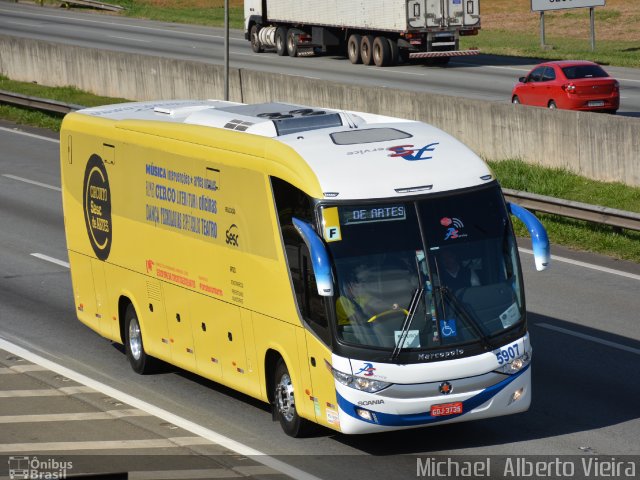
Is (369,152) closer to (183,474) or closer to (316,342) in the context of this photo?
(316,342)

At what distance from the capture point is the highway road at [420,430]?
1195 centimetres

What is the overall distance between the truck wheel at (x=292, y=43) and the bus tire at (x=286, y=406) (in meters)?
42.5

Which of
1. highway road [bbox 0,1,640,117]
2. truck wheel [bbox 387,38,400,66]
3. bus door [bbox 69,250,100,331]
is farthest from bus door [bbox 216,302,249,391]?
truck wheel [bbox 387,38,400,66]

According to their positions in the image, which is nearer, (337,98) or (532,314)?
(532,314)

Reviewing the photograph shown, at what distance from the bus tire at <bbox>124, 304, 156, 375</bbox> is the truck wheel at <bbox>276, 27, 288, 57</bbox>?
40.3 meters

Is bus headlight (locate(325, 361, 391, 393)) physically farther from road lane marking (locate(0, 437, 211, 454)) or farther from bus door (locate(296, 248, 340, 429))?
road lane marking (locate(0, 437, 211, 454))

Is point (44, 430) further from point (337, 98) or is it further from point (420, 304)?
point (337, 98)

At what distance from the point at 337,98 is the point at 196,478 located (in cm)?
1922

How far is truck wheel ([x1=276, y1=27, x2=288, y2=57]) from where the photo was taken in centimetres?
5478

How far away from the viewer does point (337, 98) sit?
1169 inches

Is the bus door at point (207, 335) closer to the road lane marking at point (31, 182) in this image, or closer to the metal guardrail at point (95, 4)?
the road lane marking at point (31, 182)

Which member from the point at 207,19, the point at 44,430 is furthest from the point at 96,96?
the point at 207,19

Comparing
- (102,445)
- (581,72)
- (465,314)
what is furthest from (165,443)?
(581,72)

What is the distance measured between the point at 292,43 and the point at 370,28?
243 inches
